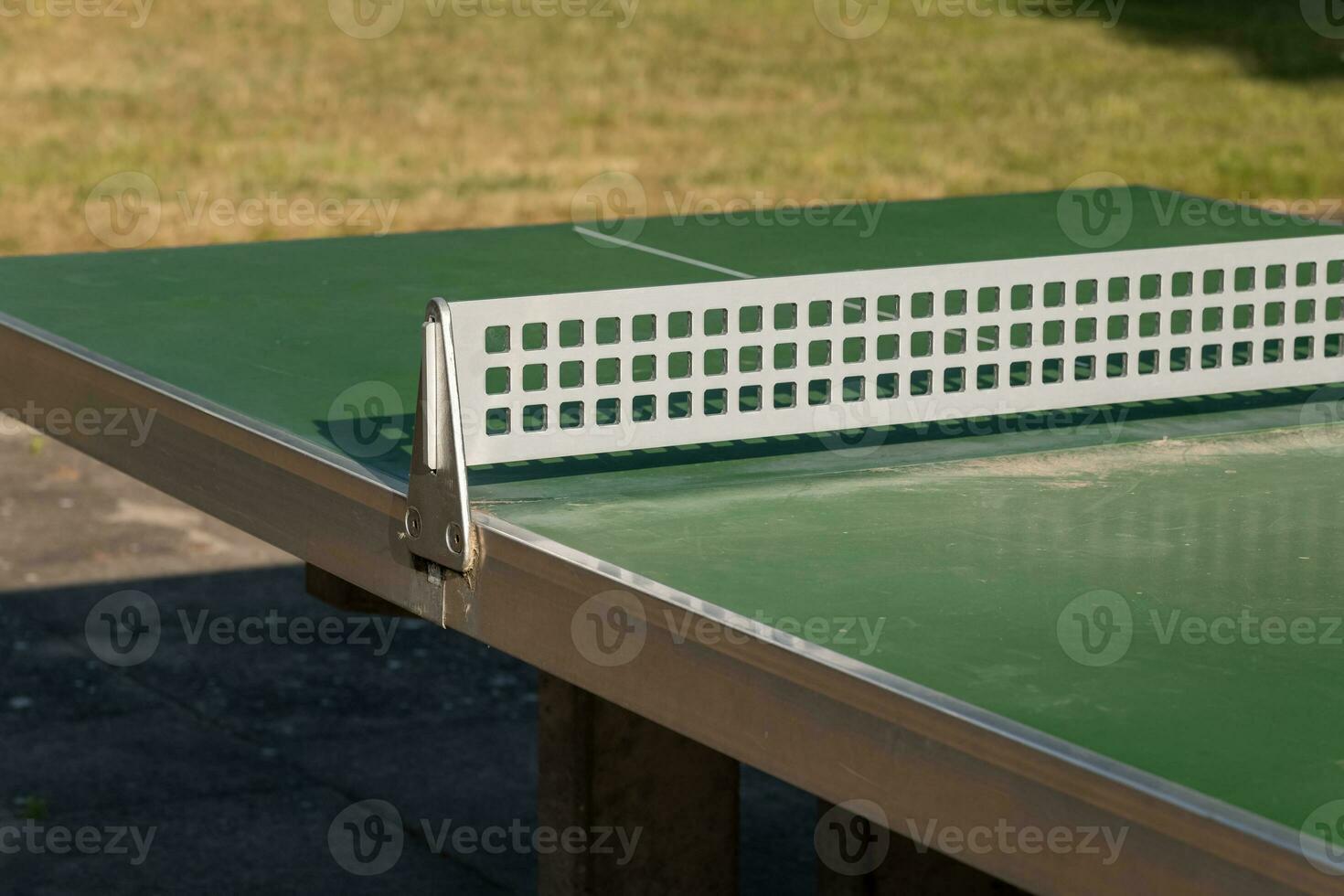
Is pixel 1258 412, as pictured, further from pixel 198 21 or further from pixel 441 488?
pixel 198 21

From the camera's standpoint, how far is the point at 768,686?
2.99 m

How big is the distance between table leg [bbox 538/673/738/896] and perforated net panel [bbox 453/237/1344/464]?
0.83m

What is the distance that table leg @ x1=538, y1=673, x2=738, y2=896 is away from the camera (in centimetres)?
528

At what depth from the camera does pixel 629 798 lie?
17.6 feet

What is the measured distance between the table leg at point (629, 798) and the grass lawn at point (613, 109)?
452 inches

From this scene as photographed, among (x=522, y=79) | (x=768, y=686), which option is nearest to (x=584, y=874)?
(x=768, y=686)

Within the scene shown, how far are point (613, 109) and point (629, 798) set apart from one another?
16.1 m

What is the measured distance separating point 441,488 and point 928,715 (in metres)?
1.18

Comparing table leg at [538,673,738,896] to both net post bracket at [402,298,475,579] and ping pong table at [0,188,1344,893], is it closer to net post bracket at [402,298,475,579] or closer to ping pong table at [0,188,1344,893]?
ping pong table at [0,188,1344,893]

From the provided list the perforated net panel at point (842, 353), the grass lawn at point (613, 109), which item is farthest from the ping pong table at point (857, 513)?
the grass lawn at point (613, 109)

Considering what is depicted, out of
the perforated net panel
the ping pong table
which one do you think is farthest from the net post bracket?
the perforated net panel

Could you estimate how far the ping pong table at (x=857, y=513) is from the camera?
2.71m

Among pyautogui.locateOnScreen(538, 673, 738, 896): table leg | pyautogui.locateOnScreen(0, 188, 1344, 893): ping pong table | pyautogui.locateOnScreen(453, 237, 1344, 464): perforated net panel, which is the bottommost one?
pyautogui.locateOnScreen(538, 673, 738, 896): table leg

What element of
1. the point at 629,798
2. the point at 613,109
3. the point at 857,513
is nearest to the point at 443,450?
the point at 857,513
